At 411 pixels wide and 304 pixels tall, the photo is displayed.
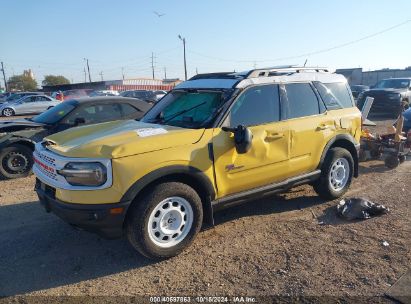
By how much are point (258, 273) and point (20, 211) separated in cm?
369

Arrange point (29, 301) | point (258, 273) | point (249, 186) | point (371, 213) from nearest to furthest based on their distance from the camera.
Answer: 1. point (29, 301)
2. point (258, 273)
3. point (249, 186)
4. point (371, 213)

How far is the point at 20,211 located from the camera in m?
5.46

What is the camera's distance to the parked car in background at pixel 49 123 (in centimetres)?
716

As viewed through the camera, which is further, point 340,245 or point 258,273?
point 340,245

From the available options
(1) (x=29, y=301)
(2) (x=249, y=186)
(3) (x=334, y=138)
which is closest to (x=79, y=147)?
(1) (x=29, y=301)

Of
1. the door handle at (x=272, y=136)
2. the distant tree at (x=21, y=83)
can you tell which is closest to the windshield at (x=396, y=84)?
the door handle at (x=272, y=136)

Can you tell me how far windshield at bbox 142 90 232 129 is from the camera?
4316mm

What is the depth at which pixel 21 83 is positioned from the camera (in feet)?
290

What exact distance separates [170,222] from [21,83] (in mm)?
96149

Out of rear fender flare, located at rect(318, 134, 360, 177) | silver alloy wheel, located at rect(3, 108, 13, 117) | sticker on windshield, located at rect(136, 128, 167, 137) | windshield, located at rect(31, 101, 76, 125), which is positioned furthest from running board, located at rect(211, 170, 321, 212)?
silver alloy wheel, located at rect(3, 108, 13, 117)

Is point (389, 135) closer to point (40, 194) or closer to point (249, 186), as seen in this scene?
point (249, 186)

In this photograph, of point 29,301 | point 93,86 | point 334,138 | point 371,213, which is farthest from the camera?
point 93,86

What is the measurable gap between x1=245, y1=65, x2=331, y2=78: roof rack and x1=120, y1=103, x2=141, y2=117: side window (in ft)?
12.8

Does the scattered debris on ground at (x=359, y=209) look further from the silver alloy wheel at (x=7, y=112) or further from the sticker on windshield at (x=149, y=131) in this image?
the silver alloy wheel at (x=7, y=112)
